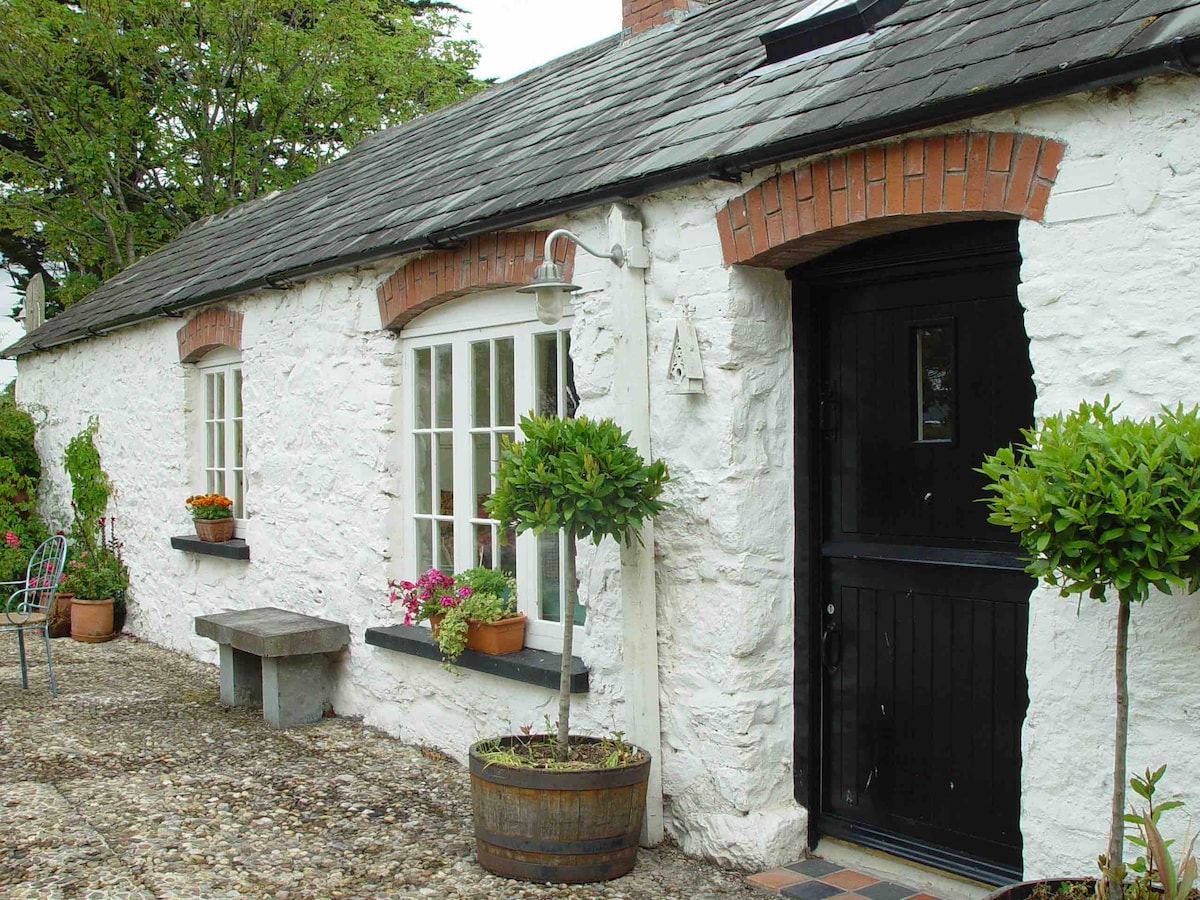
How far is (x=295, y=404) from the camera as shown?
7.62m

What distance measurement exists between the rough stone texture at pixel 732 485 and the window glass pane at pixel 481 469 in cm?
74

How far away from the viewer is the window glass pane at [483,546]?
6133 mm

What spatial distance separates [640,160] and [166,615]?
6.60 m

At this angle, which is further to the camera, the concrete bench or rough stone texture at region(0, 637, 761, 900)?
the concrete bench

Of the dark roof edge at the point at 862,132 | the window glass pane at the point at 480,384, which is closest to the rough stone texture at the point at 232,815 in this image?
the window glass pane at the point at 480,384

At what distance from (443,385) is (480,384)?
41 centimetres

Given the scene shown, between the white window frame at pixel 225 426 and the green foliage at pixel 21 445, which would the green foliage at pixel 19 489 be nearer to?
the green foliage at pixel 21 445

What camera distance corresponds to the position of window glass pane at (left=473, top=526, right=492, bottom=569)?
6.13 m

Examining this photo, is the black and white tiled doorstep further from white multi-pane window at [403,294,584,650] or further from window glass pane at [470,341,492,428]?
window glass pane at [470,341,492,428]

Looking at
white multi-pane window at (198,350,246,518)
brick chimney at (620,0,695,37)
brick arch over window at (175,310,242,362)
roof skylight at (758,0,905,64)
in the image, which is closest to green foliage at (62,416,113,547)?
white multi-pane window at (198,350,246,518)

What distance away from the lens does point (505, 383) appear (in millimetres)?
5938

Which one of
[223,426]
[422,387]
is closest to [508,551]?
[422,387]

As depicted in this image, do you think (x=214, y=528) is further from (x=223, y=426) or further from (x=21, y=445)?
(x=21, y=445)

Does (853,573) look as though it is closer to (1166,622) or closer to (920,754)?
(920,754)
